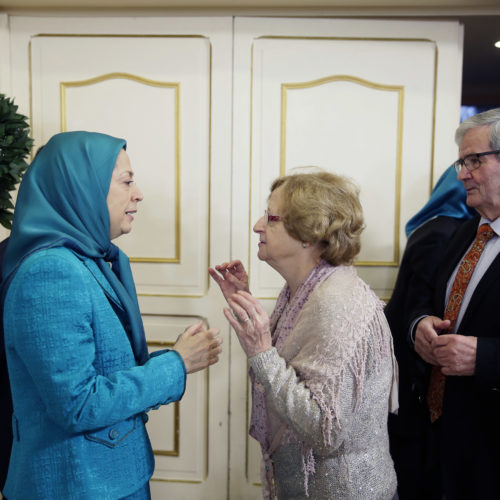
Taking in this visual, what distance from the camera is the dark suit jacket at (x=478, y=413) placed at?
134 cm

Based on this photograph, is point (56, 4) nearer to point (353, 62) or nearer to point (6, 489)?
point (353, 62)

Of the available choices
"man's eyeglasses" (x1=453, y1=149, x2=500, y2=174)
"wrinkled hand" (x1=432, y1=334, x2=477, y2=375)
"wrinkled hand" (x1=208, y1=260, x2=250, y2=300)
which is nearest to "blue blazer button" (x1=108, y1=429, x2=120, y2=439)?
"wrinkled hand" (x1=208, y1=260, x2=250, y2=300)

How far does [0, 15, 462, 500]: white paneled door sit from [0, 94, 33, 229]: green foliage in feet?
1.21

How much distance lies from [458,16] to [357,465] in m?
1.93

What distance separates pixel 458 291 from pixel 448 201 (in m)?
0.49

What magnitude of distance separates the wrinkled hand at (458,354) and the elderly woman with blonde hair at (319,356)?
184mm

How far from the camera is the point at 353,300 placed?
1.18 m

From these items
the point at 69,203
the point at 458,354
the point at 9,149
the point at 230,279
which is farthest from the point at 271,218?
the point at 9,149

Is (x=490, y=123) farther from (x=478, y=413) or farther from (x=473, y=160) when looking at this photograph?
(x=478, y=413)

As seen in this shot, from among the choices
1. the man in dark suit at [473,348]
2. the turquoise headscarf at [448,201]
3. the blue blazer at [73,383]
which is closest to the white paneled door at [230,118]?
the turquoise headscarf at [448,201]

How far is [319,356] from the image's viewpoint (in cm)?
113

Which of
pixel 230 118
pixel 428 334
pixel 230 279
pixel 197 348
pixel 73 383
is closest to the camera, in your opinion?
pixel 73 383

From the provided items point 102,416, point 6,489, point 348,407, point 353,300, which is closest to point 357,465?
point 348,407

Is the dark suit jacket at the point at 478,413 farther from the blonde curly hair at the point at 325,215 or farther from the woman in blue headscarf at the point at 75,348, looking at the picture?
the woman in blue headscarf at the point at 75,348
